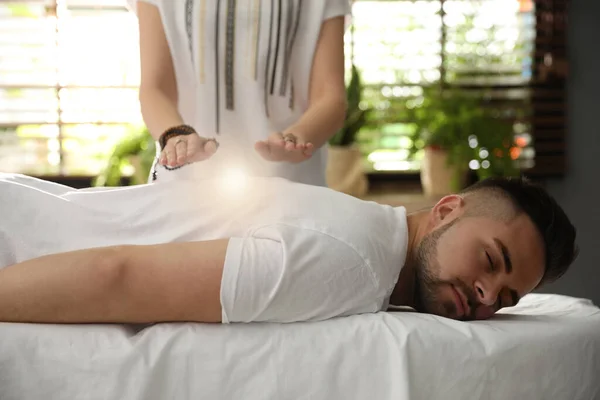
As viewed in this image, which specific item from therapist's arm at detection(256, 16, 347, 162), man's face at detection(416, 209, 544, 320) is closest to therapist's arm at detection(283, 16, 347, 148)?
therapist's arm at detection(256, 16, 347, 162)

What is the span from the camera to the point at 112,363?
1.16 m

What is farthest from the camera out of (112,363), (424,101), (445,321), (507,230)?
(424,101)

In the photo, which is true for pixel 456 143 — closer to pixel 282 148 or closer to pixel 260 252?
pixel 282 148

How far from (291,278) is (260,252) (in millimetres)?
69

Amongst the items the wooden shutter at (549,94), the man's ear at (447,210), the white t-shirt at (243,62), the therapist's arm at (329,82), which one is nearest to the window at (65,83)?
the white t-shirt at (243,62)

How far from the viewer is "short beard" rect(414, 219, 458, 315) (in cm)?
142

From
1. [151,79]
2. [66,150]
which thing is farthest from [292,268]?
[66,150]

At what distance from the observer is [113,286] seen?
122 cm

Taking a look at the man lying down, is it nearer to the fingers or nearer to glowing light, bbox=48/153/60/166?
the fingers

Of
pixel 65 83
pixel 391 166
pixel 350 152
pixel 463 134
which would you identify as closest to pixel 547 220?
pixel 350 152

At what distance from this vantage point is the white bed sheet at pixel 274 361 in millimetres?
1160

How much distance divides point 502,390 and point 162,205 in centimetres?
73

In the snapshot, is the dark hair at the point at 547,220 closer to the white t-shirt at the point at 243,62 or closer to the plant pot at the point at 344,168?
the white t-shirt at the point at 243,62

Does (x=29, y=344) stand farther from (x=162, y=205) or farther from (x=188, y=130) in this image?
(x=188, y=130)
